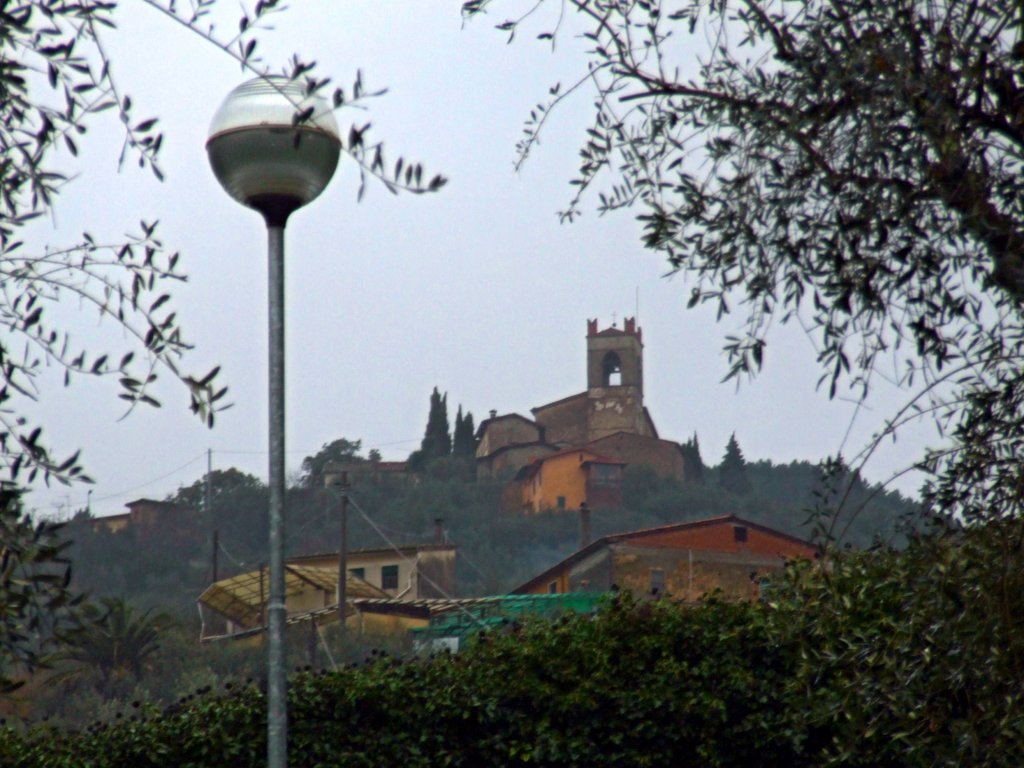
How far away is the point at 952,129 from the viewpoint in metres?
4.58

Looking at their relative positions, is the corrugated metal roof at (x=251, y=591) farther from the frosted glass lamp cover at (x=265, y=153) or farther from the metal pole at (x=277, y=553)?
the frosted glass lamp cover at (x=265, y=153)

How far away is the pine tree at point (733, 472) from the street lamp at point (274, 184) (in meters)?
92.3

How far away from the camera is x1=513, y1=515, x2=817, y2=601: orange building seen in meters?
45.9

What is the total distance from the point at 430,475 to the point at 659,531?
5208 cm

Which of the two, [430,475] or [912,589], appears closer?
[912,589]

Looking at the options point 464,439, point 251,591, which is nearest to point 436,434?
point 464,439

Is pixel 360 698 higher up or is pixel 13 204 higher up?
pixel 13 204

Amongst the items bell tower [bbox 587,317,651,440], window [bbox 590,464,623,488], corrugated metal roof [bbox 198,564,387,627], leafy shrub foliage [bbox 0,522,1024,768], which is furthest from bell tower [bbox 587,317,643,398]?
leafy shrub foliage [bbox 0,522,1024,768]

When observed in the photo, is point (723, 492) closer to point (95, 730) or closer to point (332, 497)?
point (332, 497)

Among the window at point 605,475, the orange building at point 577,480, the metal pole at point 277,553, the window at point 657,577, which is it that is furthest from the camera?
the window at point 605,475

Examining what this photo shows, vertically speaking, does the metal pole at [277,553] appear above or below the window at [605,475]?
below

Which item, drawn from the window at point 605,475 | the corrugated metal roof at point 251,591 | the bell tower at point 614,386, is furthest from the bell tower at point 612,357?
the corrugated metal roof at point 251,591

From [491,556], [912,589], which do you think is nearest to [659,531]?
[491,556]

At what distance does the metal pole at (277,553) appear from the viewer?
5727mm
